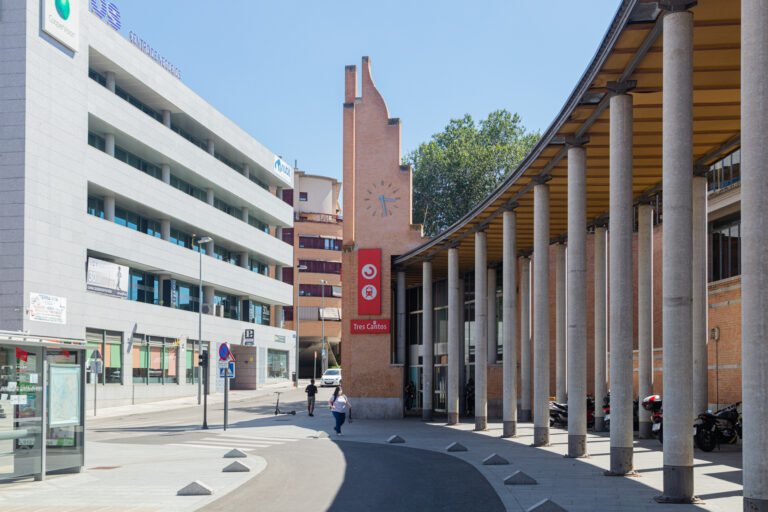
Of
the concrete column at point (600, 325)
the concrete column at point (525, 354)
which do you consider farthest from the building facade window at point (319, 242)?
the concrete column at point (600, 325)

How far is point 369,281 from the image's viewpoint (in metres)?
38.3

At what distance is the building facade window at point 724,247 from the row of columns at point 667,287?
7746 millimetres

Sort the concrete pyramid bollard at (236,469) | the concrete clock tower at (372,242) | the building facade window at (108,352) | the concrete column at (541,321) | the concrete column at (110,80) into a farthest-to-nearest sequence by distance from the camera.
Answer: the concrete column at (110,80), the building facade window at (108,352), the concrete clock tower at (372,242), the concrete column at (541,321), the concrete pyramid bollard at (236,469)

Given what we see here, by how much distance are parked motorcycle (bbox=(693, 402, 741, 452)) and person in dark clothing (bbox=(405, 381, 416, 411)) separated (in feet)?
64.9

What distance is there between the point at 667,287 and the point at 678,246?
2.11 ft

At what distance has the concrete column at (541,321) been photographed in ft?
73.7

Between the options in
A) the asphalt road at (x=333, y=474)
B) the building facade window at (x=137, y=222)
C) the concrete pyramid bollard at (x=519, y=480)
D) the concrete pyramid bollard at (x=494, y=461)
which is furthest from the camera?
the building facade window at (x=137, y=222)

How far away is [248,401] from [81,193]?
17595 millimetres

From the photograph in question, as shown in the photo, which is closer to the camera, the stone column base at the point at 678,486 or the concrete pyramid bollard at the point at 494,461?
the stone column base at the point at 678,486

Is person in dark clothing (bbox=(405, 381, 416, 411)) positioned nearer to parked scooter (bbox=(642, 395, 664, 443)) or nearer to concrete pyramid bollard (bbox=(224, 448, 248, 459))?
parked scooter (bbox=(642, 395, 664, 443))

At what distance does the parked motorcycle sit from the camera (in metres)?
20.9

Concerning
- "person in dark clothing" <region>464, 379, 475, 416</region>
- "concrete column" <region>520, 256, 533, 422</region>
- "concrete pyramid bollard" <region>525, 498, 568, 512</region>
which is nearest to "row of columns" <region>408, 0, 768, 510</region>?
"concrete column" <region>520, 256, 533, 422</region>

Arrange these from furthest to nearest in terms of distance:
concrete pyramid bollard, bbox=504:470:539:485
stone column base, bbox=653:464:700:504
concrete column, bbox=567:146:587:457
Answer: concrete column, bbox=567:146:587:457, concrete pyramid bollard, bbox=504:470:539:485, stone column base, bbox=653:464:700:504

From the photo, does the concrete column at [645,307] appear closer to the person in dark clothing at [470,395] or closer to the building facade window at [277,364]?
the person in dark clothing at [470,395]
